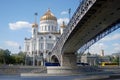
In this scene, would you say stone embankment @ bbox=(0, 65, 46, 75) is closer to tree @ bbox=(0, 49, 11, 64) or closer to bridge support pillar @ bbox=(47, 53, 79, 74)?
bridge support pillar @ bbox=(47, 53, 79, 74)

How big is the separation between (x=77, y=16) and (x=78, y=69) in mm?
35935

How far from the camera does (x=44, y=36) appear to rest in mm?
131375

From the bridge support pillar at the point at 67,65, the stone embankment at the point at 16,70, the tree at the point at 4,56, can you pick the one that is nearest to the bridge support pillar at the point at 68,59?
the bridge support pillar at the point at 67,65

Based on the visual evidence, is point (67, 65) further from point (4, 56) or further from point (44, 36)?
point (44, 36)

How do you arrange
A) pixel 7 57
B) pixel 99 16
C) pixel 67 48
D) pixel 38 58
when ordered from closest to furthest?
pixel 99 16
pixel 67 48
pixel 7 57
pixel 38 58

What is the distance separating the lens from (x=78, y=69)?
72750 millimetres

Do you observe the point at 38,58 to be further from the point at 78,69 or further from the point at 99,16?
the point at 99,16

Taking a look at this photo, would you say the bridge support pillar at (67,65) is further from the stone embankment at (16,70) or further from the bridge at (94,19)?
the bridge at (94,19)

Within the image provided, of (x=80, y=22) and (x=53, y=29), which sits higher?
(x=53, y=29)

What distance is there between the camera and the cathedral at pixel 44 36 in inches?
5069

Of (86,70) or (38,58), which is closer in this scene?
(86,70)

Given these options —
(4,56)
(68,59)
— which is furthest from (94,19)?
(4,56)

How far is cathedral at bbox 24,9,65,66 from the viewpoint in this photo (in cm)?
12875

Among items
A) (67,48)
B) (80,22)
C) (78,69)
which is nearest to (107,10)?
(80,22)
